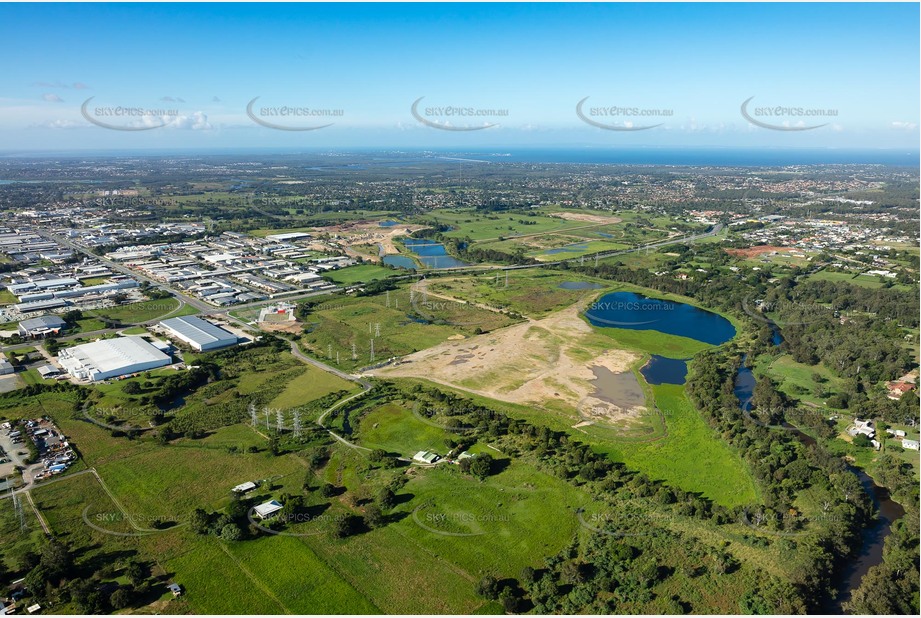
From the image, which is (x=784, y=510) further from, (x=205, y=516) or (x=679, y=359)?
(x=205, y=516)

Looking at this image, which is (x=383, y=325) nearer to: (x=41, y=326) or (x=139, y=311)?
(x=139, y=311)

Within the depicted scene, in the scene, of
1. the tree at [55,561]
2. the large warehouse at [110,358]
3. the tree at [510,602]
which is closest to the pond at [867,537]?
the tree at [510,602]

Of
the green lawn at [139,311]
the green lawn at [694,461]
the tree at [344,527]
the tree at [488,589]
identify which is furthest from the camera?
the green lawn at [139,311]

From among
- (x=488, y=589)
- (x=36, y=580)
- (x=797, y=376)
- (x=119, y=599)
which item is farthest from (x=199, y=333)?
(x=797, y=376)

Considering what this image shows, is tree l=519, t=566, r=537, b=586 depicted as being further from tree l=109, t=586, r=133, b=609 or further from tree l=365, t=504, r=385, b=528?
tree l=109, t=586, r=133, b=609

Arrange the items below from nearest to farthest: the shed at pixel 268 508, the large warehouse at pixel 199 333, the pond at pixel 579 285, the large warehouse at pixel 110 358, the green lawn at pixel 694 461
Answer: the shed at pixel 268 508, the green lawn at pixel 694 461, the large warehouse at pixel 110 358, the large warehouse at pixel 199 333, the pond at pixel 579 285

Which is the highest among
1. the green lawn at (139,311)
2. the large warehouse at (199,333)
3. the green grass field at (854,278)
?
the green grass field at (854,278)

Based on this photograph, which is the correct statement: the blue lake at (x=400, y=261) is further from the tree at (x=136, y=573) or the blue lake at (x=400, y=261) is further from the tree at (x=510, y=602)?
the tree at (x=510, y=602)

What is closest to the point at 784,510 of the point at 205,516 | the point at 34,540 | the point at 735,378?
the point at 735,378
